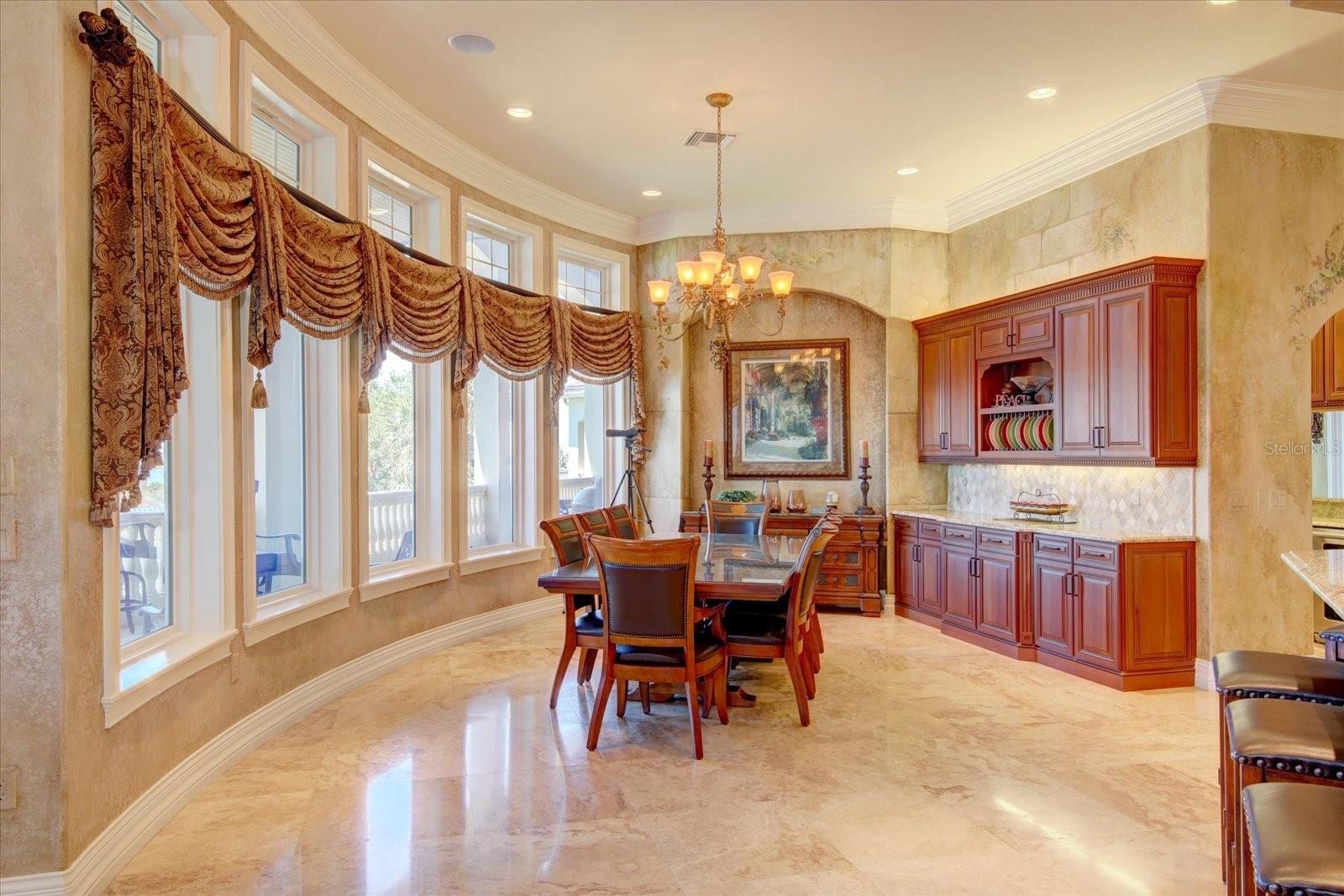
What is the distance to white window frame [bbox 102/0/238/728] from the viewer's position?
3.19 m

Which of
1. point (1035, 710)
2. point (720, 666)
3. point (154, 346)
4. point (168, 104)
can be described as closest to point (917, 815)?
point (720, 666)

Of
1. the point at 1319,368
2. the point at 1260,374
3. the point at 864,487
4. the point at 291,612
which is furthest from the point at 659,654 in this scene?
the point at 1319,368

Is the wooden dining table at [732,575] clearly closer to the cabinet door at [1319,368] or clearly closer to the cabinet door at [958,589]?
the cabinet door at [958,589]

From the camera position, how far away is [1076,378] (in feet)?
16.6

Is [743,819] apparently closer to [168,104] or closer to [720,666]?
[720,666]

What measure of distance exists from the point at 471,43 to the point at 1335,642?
433 cm

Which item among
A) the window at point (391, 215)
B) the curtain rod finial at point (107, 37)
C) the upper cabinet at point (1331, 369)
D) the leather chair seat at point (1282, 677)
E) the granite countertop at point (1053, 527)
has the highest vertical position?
the window at point (391, 215)

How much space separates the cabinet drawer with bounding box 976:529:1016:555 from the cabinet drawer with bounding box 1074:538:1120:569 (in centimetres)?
52

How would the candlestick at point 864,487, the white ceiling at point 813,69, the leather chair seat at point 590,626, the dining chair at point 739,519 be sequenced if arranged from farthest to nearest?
the candlestick at point 864,487 < the dining chair at point 739,519 < the leather chair seat at point 590,626 < the white ceiling at point 813,69

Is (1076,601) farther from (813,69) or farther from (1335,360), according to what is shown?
(813,69)

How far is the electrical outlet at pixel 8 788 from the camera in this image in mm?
2254

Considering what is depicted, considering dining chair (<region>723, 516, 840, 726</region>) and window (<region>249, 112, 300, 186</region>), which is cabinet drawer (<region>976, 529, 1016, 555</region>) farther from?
window (<region>249, 112, 300, 186</region>)

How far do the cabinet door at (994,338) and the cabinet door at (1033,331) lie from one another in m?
0.06

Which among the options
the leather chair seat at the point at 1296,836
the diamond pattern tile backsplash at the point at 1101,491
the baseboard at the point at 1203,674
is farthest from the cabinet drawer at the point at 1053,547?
the leather chair seat at the point at 1296,836
